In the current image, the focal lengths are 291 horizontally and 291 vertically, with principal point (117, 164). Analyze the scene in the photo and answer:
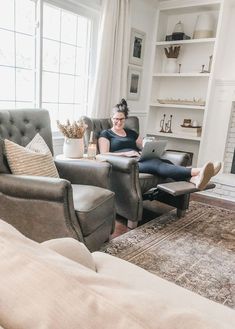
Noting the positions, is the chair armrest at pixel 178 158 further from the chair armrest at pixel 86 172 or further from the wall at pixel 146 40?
the wall at pixel 146 40

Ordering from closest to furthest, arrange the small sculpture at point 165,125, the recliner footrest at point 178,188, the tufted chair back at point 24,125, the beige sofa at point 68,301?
the beige sofa at point 68,301, the tufted chair back at point 24,125, the recliner footrest at point 178,188, the small sculpture at point 165,125

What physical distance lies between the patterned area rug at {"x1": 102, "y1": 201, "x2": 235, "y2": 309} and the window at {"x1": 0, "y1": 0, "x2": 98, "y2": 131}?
1693 millimetres

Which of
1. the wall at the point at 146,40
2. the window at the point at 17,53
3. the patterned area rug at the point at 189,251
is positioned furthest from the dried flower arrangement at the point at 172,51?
the patterned area rug at the point at 189,251

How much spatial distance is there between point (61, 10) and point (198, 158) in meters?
2.58

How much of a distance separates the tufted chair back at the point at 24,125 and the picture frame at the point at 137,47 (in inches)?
80.3

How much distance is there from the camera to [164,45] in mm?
4387

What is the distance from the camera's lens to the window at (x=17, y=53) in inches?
106

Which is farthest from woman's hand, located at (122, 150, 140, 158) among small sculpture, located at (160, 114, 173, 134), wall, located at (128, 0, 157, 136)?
small sculpture, located at (160, 114, 173, 134)

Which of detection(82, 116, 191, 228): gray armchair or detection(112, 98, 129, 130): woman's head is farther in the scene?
detection(112, 98, 129, 130): woman's head

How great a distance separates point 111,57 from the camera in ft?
11.7

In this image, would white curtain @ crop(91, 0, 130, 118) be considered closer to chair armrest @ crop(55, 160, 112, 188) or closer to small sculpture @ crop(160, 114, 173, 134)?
small sculpture @ crop(160, 114, 173, 134)

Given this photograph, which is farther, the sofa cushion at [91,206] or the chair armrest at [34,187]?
the sofa cushion at [91,206]

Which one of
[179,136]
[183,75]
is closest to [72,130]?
[179,136]

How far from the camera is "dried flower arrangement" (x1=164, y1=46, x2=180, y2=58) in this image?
167 inches
